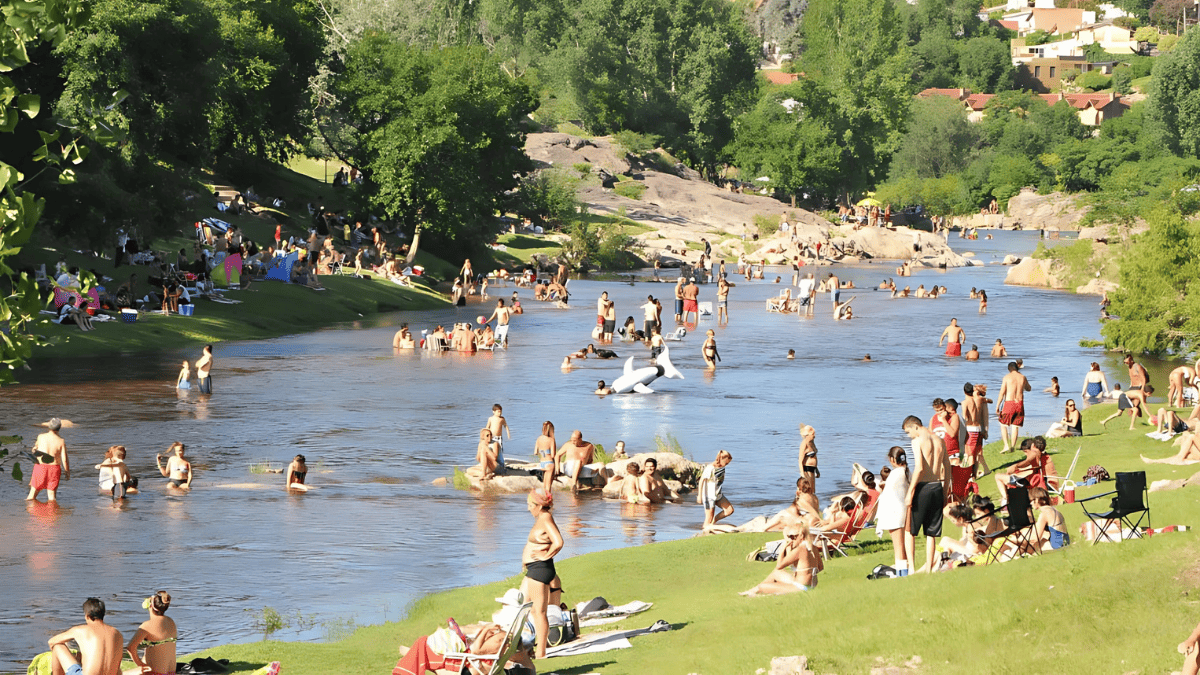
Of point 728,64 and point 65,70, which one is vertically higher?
point 728,64

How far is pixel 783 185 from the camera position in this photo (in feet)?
358

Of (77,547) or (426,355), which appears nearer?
(77,547)

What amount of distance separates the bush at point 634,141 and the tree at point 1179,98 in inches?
1922

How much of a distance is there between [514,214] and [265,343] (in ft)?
144

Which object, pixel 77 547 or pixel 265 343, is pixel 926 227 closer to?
pixel 265 343

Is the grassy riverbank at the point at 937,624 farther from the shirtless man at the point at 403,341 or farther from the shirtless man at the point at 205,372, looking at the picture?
the shirtless man at the point at 403,341

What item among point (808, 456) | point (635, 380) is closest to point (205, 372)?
point (635, 380)

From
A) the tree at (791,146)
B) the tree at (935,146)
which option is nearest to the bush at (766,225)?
the tree at (791,146)

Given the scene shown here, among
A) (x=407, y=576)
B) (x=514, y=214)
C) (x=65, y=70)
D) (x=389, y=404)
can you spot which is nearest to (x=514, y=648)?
(x=407, y=576)

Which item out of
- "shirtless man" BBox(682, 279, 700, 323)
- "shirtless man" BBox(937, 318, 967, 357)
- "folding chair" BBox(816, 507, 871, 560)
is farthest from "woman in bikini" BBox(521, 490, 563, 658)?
"shirtless man" BBox(682, 279, 700, 323)

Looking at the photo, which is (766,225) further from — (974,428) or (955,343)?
(974,428)

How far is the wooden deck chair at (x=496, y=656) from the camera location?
37.6ft

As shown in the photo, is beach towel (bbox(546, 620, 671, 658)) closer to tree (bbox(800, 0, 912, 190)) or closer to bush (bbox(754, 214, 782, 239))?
bush (bbox(754, 214, 782, 239))

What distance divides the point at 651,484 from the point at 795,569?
27.1 feet
